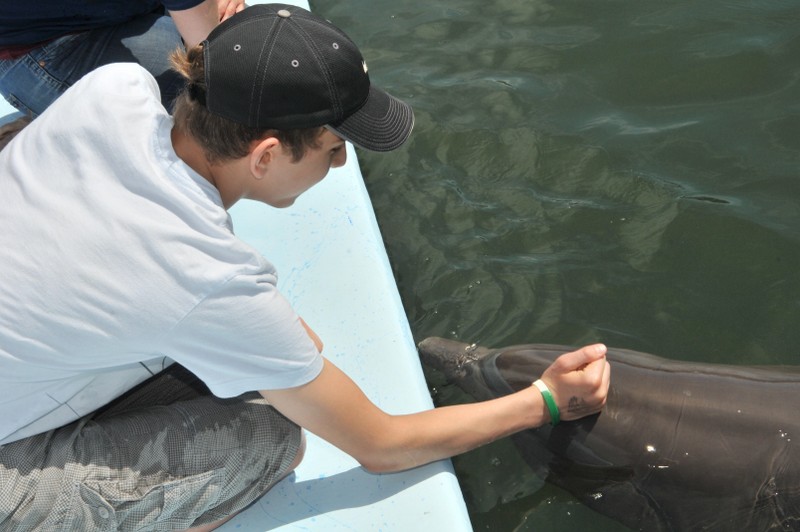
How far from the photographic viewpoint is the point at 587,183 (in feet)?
16.1

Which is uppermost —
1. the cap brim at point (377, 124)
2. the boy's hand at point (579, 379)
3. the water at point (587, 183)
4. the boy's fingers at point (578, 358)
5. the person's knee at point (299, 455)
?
the cap brim at point (377, 124)

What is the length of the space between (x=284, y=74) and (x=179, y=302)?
2.23 ft

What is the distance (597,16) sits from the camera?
599cm

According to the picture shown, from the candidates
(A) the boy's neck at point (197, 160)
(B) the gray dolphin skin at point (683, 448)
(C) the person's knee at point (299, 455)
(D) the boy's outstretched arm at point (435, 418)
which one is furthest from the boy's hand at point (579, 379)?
(A) the boy's neck at point (197, 160)

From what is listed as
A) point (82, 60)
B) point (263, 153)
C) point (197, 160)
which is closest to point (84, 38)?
point (82, 60)

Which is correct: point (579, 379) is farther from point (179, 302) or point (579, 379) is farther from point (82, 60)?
point (82, 60)

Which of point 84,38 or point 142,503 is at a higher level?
point 84,38

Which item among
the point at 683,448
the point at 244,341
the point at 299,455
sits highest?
the point at 244,341

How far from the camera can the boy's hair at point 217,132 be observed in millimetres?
2570

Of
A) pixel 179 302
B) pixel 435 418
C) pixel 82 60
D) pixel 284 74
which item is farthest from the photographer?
pixel 82 60

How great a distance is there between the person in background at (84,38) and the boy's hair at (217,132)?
1344 millimetres

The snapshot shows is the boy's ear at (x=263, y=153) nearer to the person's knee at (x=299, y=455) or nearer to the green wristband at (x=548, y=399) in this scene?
the person's knee at (x=299, y=455)

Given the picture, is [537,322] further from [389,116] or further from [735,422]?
[389,116]

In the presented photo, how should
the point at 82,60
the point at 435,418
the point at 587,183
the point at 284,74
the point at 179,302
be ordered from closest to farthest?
1. the point at 179,302
2. the point at 284,74
3. the point at 435,418
4. the point at 82,60
5. the point at 587,183
